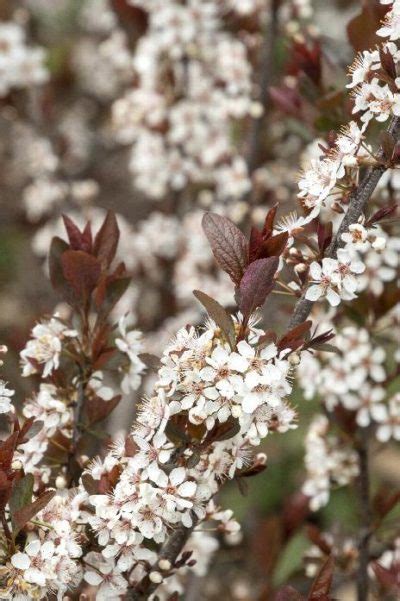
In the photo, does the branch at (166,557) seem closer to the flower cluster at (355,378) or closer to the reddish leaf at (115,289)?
the reddish leaf at (115,289)

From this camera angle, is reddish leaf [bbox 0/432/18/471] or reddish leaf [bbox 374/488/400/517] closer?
reddish leaf [bbox 0/432/18/471]

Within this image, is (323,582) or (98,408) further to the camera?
(98,408)

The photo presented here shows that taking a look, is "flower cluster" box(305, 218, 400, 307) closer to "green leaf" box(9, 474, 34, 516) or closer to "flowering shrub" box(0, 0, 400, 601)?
"flowering shrub" box(0, 0, 400, 601)

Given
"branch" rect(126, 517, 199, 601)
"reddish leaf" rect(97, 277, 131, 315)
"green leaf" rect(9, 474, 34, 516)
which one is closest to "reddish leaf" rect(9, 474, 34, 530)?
"green leaf" rect(9, 474, 34, 516)

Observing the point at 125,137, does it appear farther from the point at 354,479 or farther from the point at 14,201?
the point at 354,479

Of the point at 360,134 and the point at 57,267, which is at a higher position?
the point at 57,267

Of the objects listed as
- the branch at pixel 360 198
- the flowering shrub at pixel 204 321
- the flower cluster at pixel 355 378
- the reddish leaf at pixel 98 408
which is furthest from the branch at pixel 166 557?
the flower cluster at pixel 355 378

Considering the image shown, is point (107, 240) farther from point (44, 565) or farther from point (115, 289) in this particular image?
point (44, 565)

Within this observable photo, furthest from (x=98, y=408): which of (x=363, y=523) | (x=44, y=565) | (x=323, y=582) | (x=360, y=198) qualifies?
(x=363, y=523)
